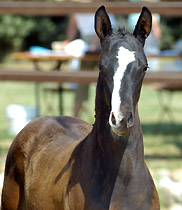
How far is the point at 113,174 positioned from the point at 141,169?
16 centimetres

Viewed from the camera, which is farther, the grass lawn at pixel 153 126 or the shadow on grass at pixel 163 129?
the shadow on grass at pixel 163 129

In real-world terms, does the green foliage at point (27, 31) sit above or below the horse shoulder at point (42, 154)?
above

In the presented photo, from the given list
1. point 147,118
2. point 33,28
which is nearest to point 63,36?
point 33,28

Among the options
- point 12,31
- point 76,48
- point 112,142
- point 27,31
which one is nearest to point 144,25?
point 112,142

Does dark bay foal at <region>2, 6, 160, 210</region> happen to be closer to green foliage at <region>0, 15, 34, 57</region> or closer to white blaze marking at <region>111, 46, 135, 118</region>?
white blaze marking at <region>111, 46, 135, 118</region>

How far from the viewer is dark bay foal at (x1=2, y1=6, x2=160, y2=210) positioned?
8.51 ft

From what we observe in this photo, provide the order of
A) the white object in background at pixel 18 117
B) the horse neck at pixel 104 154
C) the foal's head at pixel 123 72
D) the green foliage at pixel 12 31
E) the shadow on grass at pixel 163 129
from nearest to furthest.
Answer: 1. the foal's head at pixel 123 72
2. the horse neck at pixel 104 154
3. the white object in background at pixel 18 117
4. the shadow on grass at pixel 163 129
5. the green foliage at pixel 12 31

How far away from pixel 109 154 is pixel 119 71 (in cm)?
50

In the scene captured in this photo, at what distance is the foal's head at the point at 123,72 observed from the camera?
96.8 inches

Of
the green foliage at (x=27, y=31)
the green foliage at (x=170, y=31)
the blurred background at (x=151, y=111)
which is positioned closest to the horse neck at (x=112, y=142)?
the blurred background at (x=151, y=111)

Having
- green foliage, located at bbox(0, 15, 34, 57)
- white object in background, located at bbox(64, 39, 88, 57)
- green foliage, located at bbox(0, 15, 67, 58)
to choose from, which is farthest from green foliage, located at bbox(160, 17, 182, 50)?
white object in background, located at bbox(64, 39, 88, 57)

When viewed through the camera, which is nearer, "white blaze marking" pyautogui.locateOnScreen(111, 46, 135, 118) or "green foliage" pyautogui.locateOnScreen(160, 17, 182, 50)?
"white blaze marking" pyautogui.locateOnScreen(111, 46, 135, 118)

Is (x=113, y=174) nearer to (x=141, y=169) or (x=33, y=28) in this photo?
(x=141, y=169)

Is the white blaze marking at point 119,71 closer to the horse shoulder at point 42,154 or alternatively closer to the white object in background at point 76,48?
the horse shoulder at point 42,154
